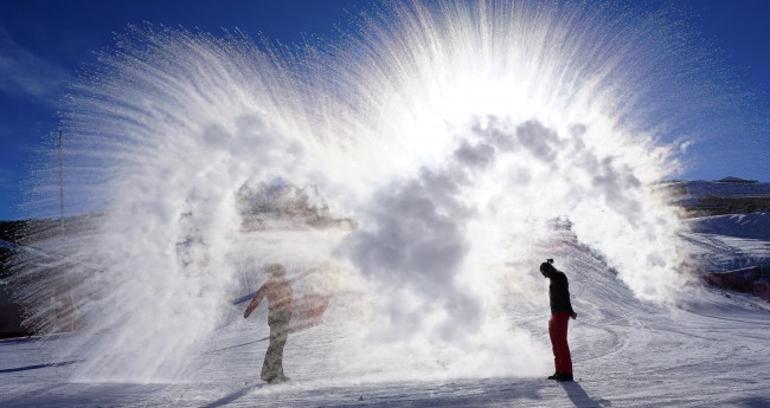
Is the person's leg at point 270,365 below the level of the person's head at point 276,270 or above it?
below

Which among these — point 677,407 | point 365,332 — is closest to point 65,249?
point 365,332

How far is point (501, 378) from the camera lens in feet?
28.1

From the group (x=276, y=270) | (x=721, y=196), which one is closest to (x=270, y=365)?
(x=276, y=270)

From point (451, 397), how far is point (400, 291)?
4.42 metres

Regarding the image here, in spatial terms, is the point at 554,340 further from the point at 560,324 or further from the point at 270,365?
the point at 270,365

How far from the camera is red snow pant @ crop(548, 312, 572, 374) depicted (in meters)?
7.98

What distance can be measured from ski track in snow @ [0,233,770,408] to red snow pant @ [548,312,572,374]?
0.28 meters

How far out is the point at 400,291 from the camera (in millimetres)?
11430

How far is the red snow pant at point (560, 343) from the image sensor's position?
7984 mm

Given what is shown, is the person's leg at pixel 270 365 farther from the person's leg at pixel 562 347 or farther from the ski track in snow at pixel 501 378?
the person's leg at pixel 562 347

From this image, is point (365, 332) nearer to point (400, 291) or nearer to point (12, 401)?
point (400, 291)

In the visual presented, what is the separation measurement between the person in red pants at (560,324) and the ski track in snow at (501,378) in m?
0.27

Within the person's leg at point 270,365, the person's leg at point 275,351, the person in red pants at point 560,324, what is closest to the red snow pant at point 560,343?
the person in red pants at point 560,324

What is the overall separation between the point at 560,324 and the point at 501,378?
1.16 m
